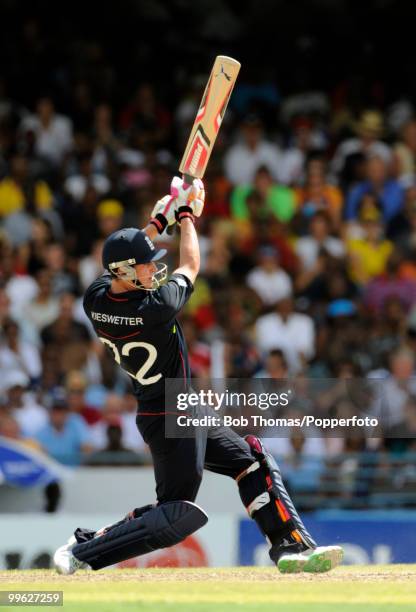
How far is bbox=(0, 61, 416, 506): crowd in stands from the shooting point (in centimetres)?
1225

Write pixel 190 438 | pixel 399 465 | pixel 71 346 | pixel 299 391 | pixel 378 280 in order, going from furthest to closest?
1. pixel 378 280
2. pixel 71 346
3. pixel 399 465
4. pixel 299 391
5. pixel 190 438

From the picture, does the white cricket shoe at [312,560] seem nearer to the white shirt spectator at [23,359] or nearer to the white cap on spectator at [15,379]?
the white cap on spectator at [15,379]

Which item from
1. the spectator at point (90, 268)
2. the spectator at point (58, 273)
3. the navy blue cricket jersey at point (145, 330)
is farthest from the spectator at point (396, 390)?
the navy blue cricket jersey at point (145, 330)

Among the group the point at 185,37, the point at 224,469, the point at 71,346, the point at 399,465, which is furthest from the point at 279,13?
the point at 224,469

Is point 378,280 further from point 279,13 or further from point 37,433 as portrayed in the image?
point 279,13

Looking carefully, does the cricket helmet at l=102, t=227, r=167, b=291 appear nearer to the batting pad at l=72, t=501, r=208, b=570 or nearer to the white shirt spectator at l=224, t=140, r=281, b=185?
the batting pad at l=72, t=501, r=208, b=570

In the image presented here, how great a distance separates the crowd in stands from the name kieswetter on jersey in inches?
143

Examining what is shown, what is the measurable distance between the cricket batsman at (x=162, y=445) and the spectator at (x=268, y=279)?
598cm

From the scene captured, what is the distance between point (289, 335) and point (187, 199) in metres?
5.45

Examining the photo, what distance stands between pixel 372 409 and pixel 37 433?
303cm

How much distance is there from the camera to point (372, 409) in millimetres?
11047

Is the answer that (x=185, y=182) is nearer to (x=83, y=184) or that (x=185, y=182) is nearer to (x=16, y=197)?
(x=16, y=197)

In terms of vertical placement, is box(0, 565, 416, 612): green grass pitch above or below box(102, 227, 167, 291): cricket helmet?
below

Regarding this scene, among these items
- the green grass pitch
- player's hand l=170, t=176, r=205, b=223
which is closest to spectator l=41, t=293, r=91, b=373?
the green grass pitch
